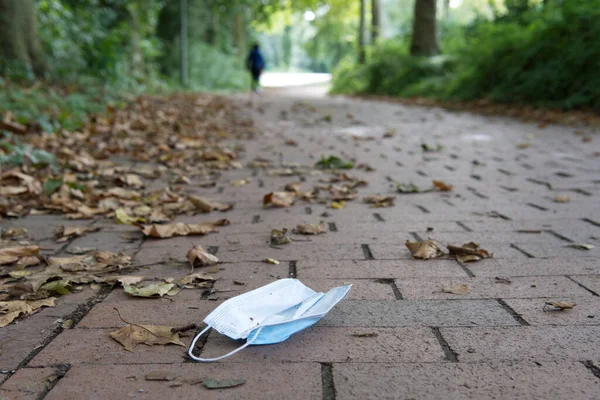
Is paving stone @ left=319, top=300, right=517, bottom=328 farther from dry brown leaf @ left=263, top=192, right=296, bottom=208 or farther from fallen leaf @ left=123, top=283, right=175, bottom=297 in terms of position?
dry brown leaf @ left=263, top=192, right=296, bottom=208

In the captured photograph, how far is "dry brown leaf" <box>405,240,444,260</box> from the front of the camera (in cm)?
249

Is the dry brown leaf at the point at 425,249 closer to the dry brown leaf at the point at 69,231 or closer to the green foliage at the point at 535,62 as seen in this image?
the dry brown leaf at the point at 69,231

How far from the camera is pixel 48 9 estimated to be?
38.3ft

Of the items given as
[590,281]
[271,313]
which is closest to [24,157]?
[271,313]

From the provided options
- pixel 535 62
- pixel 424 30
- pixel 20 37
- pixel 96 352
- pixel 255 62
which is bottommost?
pixel 96 352

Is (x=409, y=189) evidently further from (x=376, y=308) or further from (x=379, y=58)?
(x=379, y=58)

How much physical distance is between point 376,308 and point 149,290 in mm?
779

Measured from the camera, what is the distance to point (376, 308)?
1950mm

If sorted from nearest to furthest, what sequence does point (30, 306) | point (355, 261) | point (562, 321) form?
1. point (562, 321)
2. point (30, 306)
3. point (355, 261)

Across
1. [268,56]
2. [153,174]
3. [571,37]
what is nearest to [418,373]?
[153,174]

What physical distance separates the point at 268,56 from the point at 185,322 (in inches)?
2856

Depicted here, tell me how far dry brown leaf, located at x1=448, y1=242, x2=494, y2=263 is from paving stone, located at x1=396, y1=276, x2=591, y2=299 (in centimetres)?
24

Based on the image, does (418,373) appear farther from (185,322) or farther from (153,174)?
(153,174)

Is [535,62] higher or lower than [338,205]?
higher
